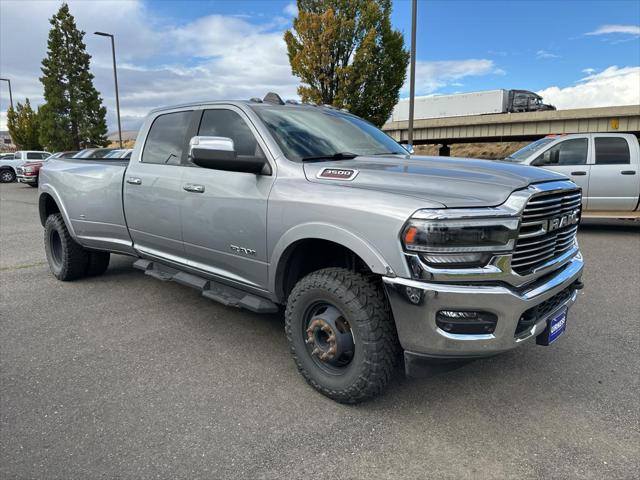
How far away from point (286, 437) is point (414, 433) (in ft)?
2.32

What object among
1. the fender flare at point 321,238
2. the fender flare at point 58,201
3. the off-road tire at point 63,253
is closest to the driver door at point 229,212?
the fender flare at point 321,238

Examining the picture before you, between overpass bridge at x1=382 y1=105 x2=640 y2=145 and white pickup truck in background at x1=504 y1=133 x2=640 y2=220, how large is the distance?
18.9 metres

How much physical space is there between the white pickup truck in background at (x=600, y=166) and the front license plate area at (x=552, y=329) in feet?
21.3

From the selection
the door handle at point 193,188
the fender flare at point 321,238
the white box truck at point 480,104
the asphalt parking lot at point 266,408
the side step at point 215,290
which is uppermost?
the white box truck at point 480,104

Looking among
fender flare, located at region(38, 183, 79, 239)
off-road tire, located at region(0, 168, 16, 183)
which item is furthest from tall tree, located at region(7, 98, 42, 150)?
fender flare, located at region(38, 183, 79, 239)

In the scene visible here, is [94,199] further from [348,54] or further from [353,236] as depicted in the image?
[348,54]

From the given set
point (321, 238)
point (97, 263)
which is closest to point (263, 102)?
point (321, 238)

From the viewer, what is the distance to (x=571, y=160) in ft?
29.7

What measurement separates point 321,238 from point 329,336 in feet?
1.94

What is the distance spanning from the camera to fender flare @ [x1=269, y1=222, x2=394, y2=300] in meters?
2.55

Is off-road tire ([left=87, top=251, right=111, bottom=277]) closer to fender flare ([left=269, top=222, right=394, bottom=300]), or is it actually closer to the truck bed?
the truck bed

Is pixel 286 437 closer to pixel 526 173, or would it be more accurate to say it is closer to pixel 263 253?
pixel 263 253

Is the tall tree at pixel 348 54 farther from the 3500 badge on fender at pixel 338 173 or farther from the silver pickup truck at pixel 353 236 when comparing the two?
the 3500 badge on fender at pixel 338 173

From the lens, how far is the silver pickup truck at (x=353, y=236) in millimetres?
2418
